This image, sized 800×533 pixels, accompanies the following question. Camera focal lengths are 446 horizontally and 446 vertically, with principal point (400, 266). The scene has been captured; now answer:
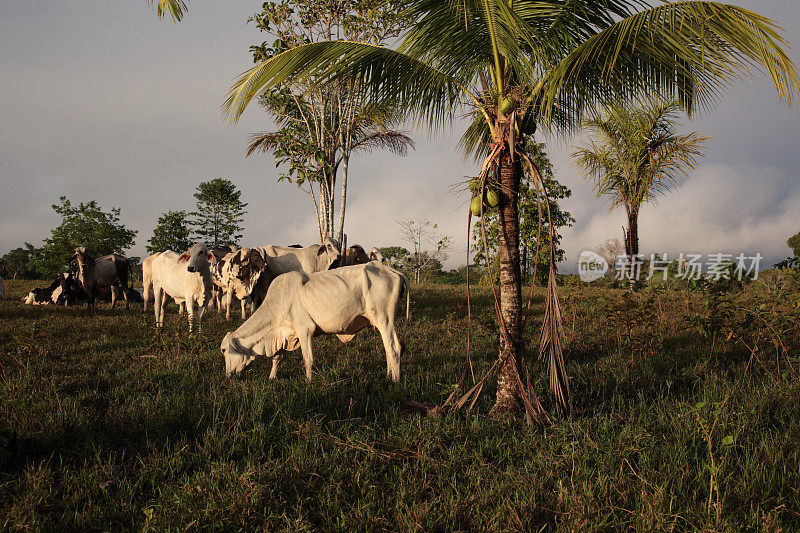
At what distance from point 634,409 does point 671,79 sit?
356cm

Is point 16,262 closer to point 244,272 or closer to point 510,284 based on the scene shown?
point 244,272

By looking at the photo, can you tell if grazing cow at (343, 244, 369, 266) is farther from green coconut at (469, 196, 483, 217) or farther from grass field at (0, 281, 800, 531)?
green coconut at (469, 196, 483, 217)

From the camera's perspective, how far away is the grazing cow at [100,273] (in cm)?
1488

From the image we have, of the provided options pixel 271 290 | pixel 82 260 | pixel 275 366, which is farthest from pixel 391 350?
pixel 82 260

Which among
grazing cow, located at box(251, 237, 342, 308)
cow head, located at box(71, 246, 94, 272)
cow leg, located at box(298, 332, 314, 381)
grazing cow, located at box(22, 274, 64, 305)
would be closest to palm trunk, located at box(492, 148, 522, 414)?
cow leg, located at box(298, 332, 314, 381)

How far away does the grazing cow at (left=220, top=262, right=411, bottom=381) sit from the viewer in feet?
19.2

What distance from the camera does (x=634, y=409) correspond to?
462 centimetres

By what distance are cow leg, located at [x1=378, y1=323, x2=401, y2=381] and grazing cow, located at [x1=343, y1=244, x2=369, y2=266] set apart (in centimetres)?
614

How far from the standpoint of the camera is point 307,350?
585cm

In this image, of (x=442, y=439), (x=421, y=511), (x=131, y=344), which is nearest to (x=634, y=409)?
(x=442, y=439)

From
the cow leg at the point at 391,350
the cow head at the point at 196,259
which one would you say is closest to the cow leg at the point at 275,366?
the cow leg at the point at 391,350

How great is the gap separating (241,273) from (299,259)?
1.61m

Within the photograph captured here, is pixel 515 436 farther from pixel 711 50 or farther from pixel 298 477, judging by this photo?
pixel 711 50

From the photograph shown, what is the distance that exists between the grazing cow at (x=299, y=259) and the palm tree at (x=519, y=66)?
6247 mm
